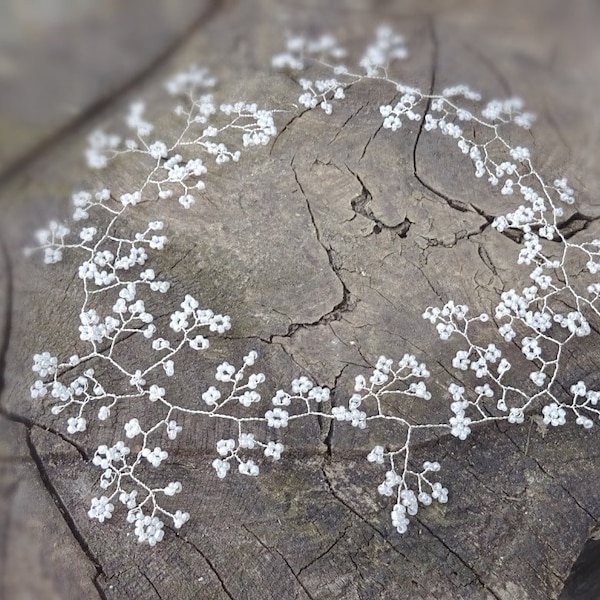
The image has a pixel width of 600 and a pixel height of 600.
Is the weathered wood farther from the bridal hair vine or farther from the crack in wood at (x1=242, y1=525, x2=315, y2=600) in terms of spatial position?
the crack in wood at (x1=242, y1=525, x2=315, y2=600)

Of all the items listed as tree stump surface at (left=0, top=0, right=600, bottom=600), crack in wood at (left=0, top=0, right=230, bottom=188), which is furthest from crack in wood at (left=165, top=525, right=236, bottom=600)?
crack in wood at (left=0, top=0, right=230, bottom=188)

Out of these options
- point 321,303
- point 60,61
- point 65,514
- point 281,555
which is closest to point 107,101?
point 60,61

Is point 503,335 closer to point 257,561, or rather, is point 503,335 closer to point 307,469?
point 307,469

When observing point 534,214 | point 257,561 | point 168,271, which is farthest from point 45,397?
point 534,214

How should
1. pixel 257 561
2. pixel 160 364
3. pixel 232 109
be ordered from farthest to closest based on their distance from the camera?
pixel 232 109
pixel 160 364
pixel 257 561

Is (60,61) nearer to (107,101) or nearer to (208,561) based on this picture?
(107,101)

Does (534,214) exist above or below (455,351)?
above
